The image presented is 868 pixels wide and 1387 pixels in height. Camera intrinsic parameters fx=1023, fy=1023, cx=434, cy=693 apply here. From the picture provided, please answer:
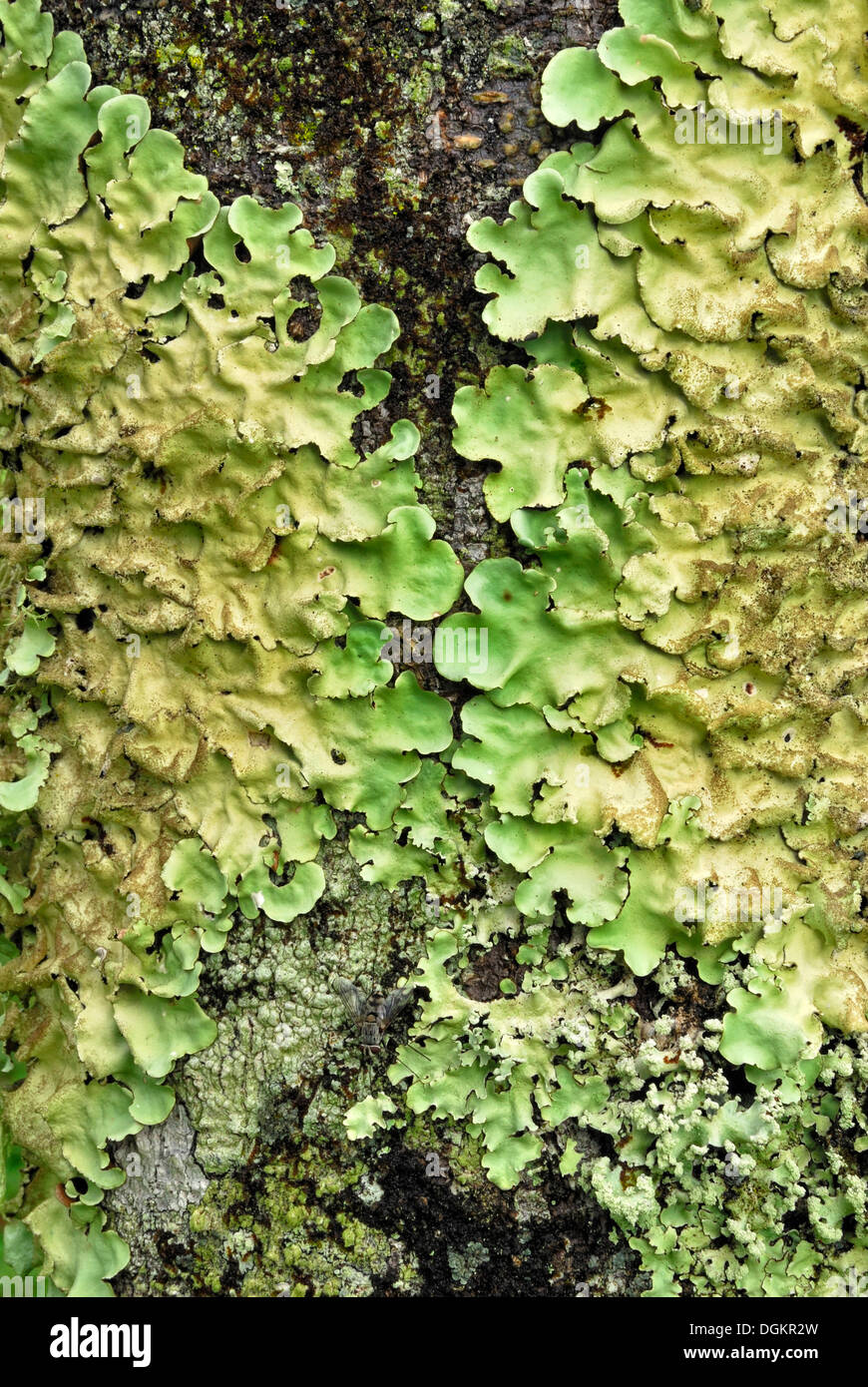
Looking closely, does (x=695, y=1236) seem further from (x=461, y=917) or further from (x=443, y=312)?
(x=443, y=312)

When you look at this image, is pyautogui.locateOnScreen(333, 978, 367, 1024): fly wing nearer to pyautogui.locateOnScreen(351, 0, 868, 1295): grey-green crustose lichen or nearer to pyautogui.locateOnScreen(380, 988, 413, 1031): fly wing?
pyautogui.locateOnScreen(380, 988, 413, 1031): fly wing

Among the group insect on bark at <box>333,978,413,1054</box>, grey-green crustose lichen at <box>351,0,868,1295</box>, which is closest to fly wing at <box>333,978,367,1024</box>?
insect on bark at <box>333,978,413,1054</box>

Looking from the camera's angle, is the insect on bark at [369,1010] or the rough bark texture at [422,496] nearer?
the rough bark texture at [422,496]

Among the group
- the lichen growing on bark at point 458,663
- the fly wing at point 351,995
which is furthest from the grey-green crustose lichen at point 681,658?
the fly wing at point 351,995

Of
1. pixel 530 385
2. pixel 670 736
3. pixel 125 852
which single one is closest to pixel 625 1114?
pixel 670 736

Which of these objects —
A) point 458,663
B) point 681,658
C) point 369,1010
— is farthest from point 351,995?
point 681,658

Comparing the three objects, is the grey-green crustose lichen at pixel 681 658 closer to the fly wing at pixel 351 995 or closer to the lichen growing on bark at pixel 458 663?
the lichen growing on bark at pixel 458 663

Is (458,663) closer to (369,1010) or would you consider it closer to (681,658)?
(681,658)
